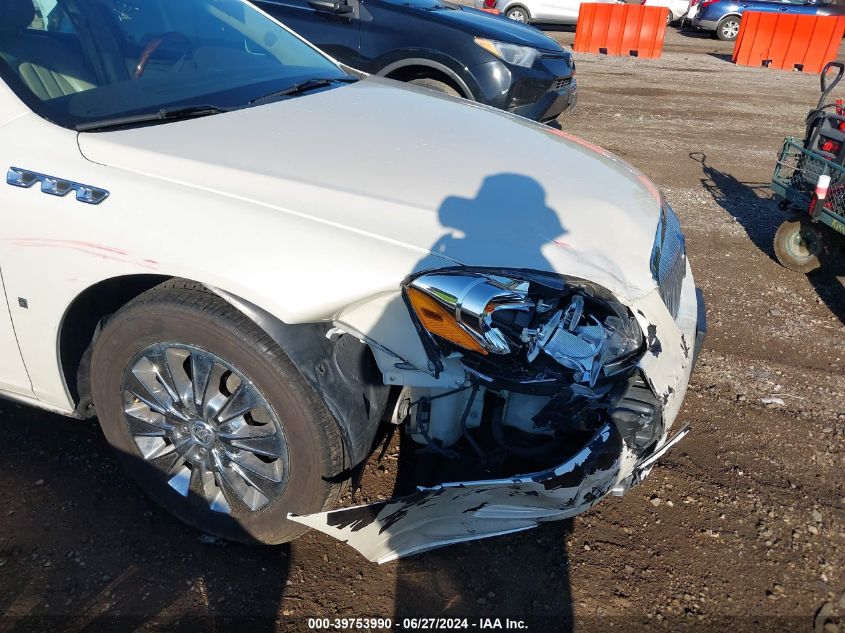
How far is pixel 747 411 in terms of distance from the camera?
123 inches

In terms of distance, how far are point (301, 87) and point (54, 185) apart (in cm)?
120

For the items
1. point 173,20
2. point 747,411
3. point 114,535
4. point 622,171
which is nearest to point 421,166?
point 622,171

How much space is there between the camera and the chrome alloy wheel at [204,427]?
2.04 m

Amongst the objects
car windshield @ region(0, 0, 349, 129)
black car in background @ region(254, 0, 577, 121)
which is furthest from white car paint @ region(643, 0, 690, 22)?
car windshield @ region(0, 0, 349, 129)

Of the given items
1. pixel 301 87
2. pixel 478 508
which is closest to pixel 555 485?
pixel 478 508

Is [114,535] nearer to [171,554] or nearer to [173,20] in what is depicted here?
[171,554]

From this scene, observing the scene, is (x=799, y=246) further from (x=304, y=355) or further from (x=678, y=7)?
(x=678, y=7)

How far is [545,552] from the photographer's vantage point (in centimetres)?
237

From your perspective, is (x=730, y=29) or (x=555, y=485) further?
(x=730, y=29)

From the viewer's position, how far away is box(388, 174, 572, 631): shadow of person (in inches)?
73.9

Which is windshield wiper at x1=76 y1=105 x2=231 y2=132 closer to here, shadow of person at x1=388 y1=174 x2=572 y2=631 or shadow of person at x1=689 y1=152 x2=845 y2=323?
shadow of person at x1=388 y1=174 x2=572 y2=631

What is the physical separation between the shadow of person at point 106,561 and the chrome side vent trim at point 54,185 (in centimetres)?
122

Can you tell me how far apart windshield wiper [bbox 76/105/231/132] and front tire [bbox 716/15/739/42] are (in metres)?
18.9

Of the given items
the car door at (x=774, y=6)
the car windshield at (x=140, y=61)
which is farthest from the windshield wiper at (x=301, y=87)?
the car door at (x=774, y=6)
